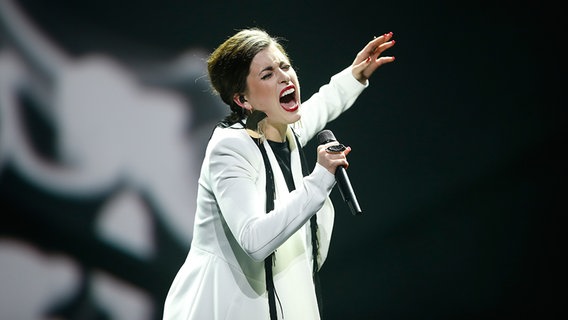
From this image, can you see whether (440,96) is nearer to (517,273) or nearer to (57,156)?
(517,273)

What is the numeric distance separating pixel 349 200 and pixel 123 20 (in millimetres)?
1487

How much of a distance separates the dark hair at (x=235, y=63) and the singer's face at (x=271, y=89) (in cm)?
1

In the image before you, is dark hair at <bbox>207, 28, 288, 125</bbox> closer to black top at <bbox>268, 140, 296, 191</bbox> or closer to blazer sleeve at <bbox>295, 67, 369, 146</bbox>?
black top at <bbox>268, 140, 296, 191</bbox>

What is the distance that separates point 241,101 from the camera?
1.51 meters

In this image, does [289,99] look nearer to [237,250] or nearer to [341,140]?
[237,250]

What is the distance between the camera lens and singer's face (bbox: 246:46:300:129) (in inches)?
57.6

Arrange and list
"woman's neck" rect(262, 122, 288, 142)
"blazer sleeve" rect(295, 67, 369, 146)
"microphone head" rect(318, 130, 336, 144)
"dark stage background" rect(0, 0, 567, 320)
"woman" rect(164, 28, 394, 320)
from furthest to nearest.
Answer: "dark stage background" rect(0, 0, 567, 320) → "blazer sleeve" rect(295, 67, 369, 146) → "woman's neck" rect(262, 122, 288, 142) → "microphone head" rect(318, 130, 336, 144) → "woman" rect(164, 28, 394, 320)

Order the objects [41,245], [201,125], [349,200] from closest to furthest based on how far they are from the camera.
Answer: [349,200], [41,245], [201,125]

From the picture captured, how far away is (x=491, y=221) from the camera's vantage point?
282 centimetres

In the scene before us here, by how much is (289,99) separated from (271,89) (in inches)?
2.4

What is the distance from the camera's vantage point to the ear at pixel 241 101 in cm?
151

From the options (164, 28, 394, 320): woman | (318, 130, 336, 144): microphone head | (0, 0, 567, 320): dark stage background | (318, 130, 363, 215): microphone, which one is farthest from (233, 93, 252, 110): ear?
(0, 0, 567, 320): dark stage background

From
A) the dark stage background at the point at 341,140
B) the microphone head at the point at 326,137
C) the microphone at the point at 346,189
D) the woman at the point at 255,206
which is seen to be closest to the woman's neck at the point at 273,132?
the woman at the point at 255,206

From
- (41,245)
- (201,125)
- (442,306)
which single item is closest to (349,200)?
(201,125)
